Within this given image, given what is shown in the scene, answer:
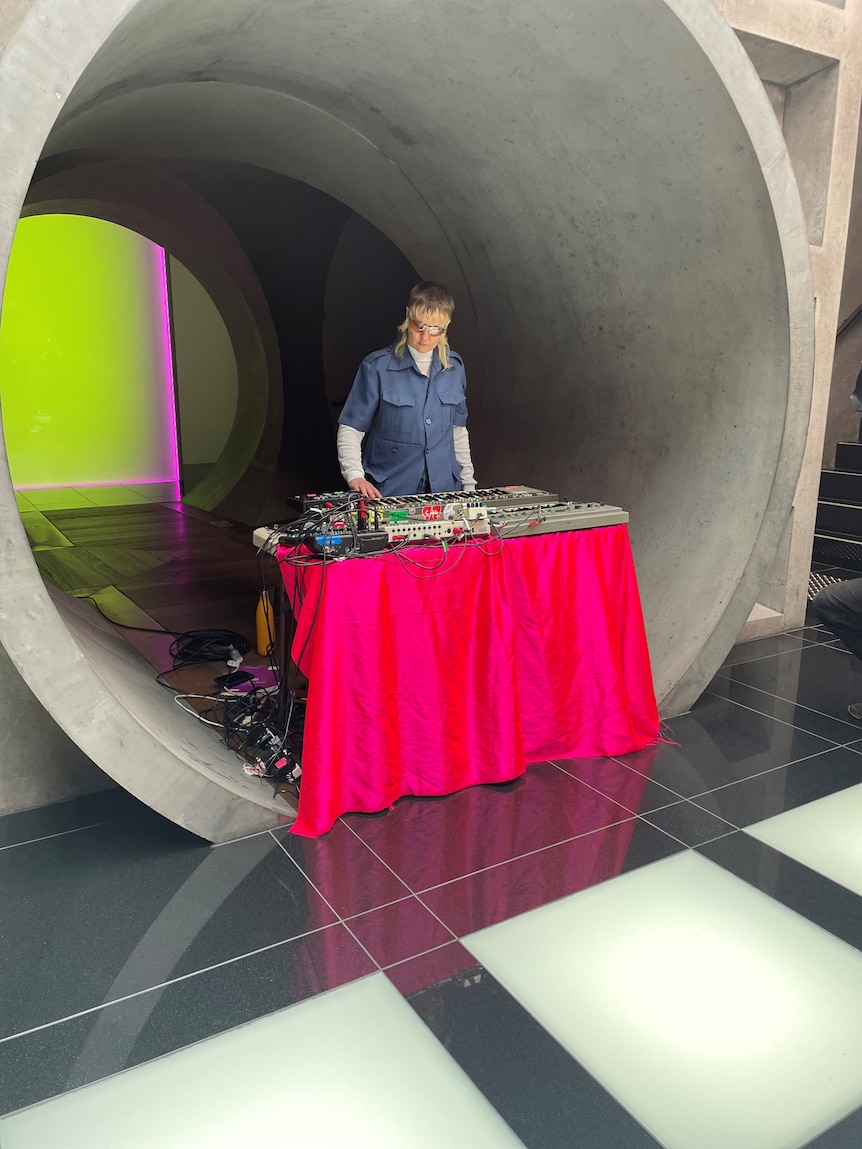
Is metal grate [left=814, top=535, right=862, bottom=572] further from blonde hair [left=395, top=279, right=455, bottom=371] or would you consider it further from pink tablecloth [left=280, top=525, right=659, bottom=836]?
blonde hair [left=395, top=279, right=455, bottom=371]

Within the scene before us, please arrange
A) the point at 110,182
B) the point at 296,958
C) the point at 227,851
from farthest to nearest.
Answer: the point at 110,182 < the point at 227,851 < the point at 296,958

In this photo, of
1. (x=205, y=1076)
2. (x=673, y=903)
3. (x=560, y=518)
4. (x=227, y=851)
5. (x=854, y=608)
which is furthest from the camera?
(x=854, y=608)

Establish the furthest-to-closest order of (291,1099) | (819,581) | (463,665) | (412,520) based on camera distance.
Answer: (819,581)
(463,665)
(412,520)
(291,1099)

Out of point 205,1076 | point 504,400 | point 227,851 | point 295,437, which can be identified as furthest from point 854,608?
point 295,437

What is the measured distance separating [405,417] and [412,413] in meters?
0.03

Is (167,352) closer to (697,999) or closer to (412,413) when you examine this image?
(412,413)

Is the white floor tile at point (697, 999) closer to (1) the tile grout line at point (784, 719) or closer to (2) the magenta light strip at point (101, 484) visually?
(1) the tile grout line at point (784, 719)

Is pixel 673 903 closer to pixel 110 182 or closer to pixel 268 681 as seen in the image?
pixel 268 681

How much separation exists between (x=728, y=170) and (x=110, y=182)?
584 centimetres

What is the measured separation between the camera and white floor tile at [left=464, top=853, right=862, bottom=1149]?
183cm

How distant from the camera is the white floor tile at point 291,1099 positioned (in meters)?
1.74

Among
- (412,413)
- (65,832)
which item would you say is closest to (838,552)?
(412,413)

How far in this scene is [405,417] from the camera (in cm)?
362

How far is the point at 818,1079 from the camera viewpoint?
6.24ft
